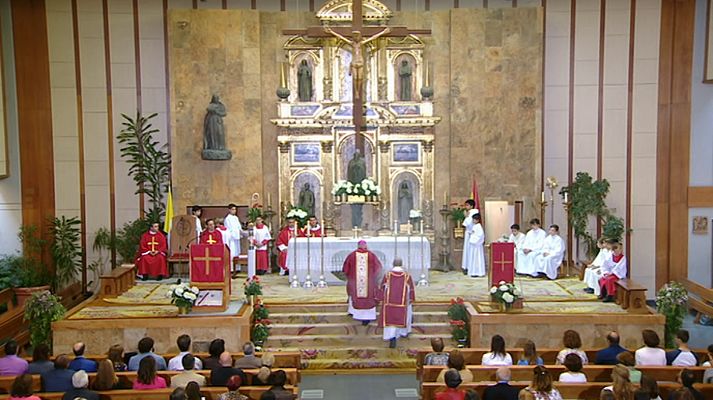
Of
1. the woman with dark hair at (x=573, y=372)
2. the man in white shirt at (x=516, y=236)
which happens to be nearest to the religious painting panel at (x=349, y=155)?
the man in white shirt at (x=516, y=236)

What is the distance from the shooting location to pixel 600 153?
55.3 feet

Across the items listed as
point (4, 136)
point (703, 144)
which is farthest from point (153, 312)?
point (703, 144)

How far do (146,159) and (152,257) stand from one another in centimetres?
235

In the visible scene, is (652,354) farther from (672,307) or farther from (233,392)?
(233,392)

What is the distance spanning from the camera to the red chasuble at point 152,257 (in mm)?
15156

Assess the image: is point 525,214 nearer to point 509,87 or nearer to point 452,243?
point 452,243

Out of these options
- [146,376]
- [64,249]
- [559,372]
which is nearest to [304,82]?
[64,249]

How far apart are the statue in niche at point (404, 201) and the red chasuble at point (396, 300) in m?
4.94

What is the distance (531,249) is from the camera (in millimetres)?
15078

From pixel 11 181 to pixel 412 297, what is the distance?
9850mm

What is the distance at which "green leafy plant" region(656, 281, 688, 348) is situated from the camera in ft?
37.2

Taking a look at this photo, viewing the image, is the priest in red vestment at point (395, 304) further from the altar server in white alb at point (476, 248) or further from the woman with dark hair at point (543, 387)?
the woman with dark hair at point (543, 387)

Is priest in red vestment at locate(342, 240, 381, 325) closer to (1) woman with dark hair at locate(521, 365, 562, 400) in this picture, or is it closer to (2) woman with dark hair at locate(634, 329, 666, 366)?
(2) woman with dark hair at locate(634, 329, 666, 366)

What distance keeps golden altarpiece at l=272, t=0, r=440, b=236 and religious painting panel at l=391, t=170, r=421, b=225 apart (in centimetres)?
2
